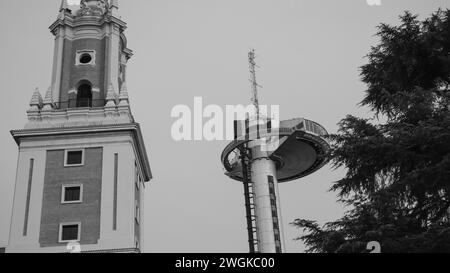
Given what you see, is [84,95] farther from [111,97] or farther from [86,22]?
[86,22]

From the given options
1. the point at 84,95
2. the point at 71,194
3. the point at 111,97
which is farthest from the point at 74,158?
the point at 84,95

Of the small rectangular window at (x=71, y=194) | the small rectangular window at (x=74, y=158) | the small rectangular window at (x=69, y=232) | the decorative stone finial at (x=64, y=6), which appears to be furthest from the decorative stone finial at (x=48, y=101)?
the small rectangular window at (x=69, y=232)

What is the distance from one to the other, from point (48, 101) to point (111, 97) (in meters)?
4.89

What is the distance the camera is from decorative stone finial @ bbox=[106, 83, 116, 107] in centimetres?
4761

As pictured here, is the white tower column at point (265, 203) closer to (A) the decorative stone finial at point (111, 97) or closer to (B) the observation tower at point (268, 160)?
(B) the observation tower at point (268, 160)

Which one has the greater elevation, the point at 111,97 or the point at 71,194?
the point at 111,97

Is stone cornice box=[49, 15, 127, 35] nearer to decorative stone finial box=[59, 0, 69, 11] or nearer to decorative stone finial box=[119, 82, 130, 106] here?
decorative stone finial box=[59, 0, 69, 11]

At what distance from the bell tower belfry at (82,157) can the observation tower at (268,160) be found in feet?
70.0

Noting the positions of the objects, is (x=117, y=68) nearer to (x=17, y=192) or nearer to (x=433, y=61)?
(x=17, y=192)

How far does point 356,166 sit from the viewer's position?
19.0 m

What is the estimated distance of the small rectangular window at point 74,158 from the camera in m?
44.9

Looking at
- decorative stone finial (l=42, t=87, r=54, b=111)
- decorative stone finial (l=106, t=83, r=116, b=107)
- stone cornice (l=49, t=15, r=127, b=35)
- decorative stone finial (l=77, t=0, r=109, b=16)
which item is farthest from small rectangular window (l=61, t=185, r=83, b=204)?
decorative stone finial (l=77, t=0, r=109, b=16)

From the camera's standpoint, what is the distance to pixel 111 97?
48188 mm

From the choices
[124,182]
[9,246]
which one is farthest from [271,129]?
[9,246]
